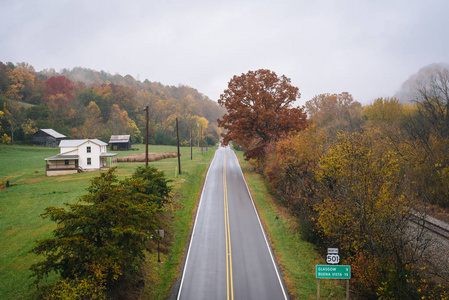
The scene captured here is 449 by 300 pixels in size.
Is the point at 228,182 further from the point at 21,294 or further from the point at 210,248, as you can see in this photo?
the point at 21,294

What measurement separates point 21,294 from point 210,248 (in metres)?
12.5

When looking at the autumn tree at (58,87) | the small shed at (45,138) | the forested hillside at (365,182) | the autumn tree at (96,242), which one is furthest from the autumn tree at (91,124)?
the autumn tree at (96,242)

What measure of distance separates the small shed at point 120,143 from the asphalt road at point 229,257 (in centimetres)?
5916

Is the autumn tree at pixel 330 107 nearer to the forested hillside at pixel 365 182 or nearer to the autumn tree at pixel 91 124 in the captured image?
the forested hillside at pixel 365 182

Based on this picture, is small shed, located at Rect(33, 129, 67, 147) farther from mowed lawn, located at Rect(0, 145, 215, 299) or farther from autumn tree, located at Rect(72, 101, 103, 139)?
mowed lawn, located at Rect(0, 145, 215, 299)

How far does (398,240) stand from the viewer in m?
16.8

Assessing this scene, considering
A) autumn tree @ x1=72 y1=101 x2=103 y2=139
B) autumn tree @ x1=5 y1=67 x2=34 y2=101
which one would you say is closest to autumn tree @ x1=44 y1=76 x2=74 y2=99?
autumn tree @ x1=5 y1=67 x2=34 y2=101

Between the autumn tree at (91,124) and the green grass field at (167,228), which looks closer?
the green grass field at (167,228)

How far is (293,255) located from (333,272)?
728 centimetres

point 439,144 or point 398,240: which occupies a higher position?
point 439,144

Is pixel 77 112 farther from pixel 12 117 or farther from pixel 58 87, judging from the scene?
pixel 58 87

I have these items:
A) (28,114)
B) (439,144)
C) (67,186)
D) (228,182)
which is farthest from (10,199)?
(28,114)

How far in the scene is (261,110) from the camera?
1817 inches

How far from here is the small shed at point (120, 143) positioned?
88625 mm
